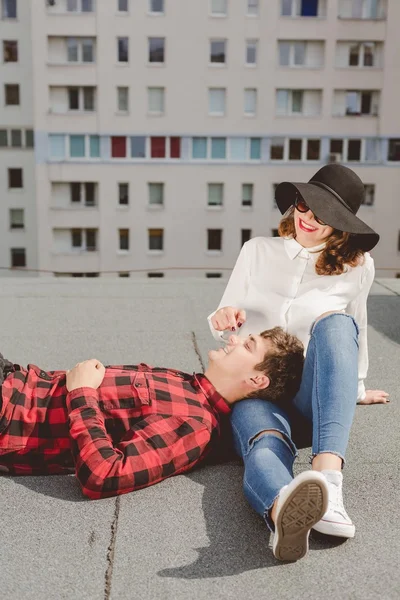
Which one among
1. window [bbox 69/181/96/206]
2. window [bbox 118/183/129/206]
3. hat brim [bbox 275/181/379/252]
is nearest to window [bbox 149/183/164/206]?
window [bbox 118/183/129/206]

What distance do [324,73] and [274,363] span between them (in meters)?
38.7

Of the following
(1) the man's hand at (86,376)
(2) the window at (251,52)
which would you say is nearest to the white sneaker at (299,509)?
(1) the man's hand at (86,376)

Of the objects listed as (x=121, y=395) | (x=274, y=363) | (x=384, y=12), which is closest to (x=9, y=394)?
(x=121, y=395)

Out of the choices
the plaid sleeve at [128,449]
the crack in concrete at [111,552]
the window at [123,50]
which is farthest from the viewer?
the window at [123,50]

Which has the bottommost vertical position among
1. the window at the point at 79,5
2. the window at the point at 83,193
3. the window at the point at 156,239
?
the window at the point at 156,239

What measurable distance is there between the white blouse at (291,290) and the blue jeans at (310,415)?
0.39 metres

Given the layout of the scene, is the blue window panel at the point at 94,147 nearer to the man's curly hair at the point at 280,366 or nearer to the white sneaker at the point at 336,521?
the man's curly hair at the point at 280,366

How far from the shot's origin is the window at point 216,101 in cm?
3906

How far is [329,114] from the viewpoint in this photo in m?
39.4

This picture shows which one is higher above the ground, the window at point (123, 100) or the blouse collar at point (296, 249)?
the blouse collar at point (296, 249)

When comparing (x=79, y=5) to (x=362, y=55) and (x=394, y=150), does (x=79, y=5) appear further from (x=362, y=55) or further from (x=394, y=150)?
(x=394, y=150)

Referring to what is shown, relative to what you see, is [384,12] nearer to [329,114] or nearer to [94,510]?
[329,114]

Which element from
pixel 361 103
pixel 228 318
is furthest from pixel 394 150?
pixel 228 318

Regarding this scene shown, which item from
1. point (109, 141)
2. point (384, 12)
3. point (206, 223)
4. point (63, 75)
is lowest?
point (206, 223)
